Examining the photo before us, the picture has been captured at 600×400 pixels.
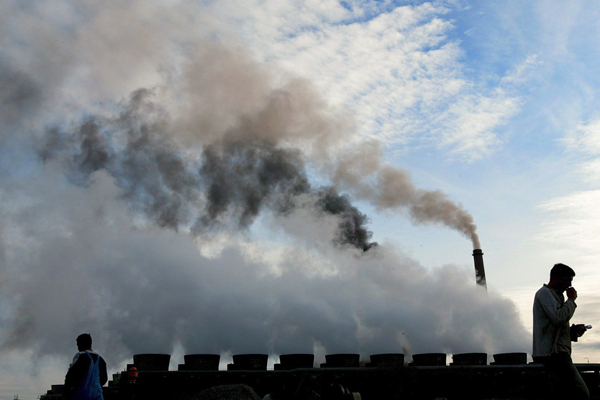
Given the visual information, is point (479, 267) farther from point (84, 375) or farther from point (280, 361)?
point (84, 375)

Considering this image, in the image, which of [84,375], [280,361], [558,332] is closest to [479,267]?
[280,361]

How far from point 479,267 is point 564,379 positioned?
128 feet

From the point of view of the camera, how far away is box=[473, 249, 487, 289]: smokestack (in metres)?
41.6

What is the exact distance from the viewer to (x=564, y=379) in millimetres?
5188

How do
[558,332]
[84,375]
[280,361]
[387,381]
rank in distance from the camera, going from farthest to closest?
[280,361] → [387,381] → [84,375] → [558,332]

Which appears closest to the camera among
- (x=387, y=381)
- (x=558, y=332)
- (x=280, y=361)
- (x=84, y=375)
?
(x=558, y=332)

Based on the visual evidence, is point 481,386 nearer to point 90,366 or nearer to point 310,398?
point 310,398

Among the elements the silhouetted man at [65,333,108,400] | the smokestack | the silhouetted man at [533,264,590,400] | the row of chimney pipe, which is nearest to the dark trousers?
the silhouetted man at [533,264,590,400]

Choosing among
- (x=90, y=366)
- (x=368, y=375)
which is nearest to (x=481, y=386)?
(x=368, y=375)

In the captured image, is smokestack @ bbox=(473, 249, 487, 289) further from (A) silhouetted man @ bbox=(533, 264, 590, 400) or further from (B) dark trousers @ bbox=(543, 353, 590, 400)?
(B) dark trousers @ bbox=(543, 353, 590, 400)

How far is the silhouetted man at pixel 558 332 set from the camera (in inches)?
203

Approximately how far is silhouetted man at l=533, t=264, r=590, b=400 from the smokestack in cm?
3828

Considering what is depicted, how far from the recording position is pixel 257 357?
21.0 metres

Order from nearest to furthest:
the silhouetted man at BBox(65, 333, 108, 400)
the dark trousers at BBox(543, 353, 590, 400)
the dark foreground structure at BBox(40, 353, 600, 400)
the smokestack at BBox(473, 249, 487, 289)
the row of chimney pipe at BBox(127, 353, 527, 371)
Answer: the dark trousers at BBox(543, 353, 590, 400), the silhouetted man at BBox(65, 333, 108, 400), the dark foreground structure at BBox(40, 353, 600, 400), the row of chimney pipe at BBox(127, 353, 527, 371), the smokestack at BBox(473, 249, 487, 289)
